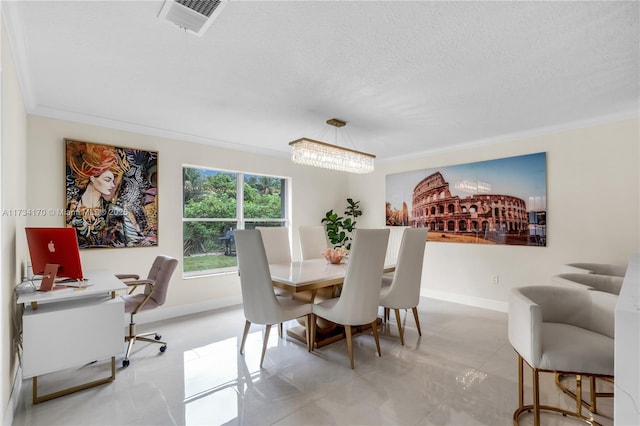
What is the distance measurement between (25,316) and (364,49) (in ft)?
9.07

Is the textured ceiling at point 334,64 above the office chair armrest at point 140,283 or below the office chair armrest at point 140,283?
above

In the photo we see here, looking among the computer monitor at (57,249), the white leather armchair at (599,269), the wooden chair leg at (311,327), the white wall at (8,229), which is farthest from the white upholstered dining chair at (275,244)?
the white leather armchair at (599,269)

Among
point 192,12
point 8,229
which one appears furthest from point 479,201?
point 8,229

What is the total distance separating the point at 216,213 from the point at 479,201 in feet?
12.1

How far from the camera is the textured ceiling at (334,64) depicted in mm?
1667

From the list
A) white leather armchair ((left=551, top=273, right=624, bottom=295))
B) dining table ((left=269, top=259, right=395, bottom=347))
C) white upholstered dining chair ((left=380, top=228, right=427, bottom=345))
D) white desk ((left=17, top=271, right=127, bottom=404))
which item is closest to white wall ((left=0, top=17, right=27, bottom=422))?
white desk ((left=17, top=271, right=127, bottom=404))

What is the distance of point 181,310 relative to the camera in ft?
12.7

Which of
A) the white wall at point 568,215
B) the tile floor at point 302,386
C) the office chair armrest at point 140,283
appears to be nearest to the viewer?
the tile floor at point 302,386

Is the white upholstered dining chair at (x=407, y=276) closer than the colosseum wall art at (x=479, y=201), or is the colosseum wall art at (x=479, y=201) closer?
the white upholstered dining chair at (x=407, y=276)

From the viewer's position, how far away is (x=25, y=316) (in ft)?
6.36

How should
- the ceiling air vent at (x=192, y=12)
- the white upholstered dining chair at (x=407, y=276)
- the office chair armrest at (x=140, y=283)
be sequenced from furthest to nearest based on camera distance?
the white upholstered dining chair at (x=407, y=276) < the office chair armrest at (x=140, y=283) < the ceiling air vent at (x=192, y=12)

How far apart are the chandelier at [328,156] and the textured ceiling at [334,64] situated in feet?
1.12

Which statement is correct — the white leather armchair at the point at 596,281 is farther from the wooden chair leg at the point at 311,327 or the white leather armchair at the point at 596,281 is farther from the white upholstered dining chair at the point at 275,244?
the white upholstered dining chair at the point at 275,244

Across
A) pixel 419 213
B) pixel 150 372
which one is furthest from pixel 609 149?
pixel 150 372
